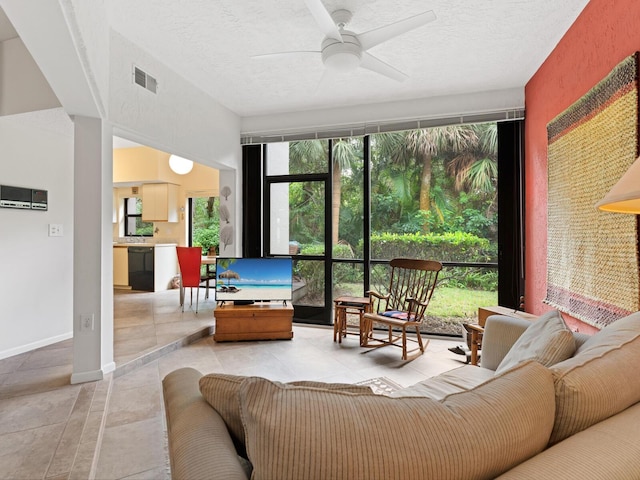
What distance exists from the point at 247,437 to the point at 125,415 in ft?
6.83

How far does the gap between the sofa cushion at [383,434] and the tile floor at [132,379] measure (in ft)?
4.93

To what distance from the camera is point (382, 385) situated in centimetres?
276

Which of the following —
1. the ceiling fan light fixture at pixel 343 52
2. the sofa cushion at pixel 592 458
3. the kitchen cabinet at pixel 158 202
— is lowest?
the sofa cushion at pixel 592 458

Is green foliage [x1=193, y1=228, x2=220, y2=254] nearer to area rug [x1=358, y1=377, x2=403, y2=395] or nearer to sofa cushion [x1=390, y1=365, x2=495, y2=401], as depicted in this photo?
area rug [x1=358, y1=377, x2=403, y2=395]

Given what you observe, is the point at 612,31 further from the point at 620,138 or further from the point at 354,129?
the point at 354,129

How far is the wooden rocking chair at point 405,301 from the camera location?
11.3 feet

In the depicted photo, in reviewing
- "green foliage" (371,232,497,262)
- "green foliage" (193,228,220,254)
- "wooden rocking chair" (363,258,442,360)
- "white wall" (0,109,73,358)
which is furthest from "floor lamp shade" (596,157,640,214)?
"green foliage" (193,228,220,254)

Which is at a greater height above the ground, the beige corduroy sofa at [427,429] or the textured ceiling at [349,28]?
the textured ceiling at [349,28]

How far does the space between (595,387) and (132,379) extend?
300cm

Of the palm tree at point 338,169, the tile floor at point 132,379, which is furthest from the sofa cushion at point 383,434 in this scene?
the palm tree at point 338,169

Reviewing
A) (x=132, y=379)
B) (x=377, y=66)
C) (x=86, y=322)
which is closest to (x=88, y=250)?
(x=86, y=322)

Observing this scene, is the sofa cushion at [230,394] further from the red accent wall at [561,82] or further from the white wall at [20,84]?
the white wall at [20,84]

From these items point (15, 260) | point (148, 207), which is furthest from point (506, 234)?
point (148, 207)

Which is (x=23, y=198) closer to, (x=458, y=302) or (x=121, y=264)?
(x=121, y=264)
